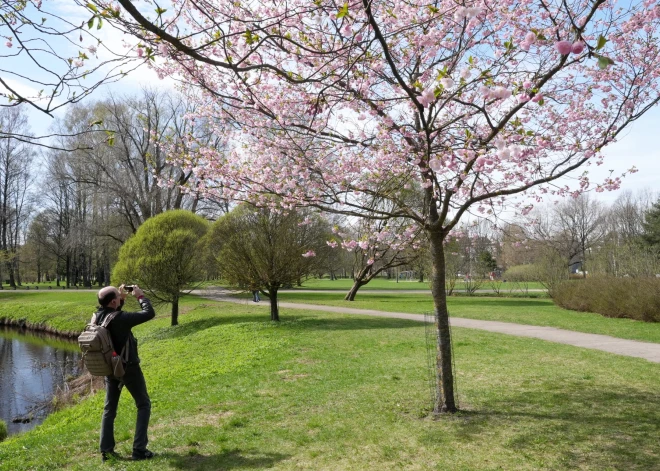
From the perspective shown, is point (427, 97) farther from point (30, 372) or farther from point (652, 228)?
point (652, 228)

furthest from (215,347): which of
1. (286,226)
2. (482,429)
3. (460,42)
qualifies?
(460,42)

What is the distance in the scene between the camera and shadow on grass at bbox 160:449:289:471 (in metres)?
4.34

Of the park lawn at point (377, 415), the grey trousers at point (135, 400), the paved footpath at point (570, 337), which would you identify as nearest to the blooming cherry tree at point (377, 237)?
the park lawn at point (377, 415)

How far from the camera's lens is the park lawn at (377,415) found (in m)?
4.35

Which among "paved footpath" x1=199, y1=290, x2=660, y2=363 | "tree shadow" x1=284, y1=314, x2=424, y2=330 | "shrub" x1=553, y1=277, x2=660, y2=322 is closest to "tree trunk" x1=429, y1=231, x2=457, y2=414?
"paved footpath" x1=199, y1=290, x2=660, y2=363

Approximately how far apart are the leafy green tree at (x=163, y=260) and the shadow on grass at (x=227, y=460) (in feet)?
44.1

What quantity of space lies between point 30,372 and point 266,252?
7.62 metres

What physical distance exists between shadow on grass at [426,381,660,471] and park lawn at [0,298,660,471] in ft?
0.06

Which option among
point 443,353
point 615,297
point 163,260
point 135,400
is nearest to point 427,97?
point 443,353

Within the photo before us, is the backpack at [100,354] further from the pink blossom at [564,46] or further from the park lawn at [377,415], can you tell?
the pink blossom at [564,46]

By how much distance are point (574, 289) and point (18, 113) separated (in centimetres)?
3409

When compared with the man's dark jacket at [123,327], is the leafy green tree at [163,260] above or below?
above

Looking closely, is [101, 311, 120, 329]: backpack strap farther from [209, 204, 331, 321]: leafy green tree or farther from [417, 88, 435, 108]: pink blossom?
[209, 204, 331, 321]: leafy green tree

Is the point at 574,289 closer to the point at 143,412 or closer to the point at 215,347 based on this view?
the point at 215,347
